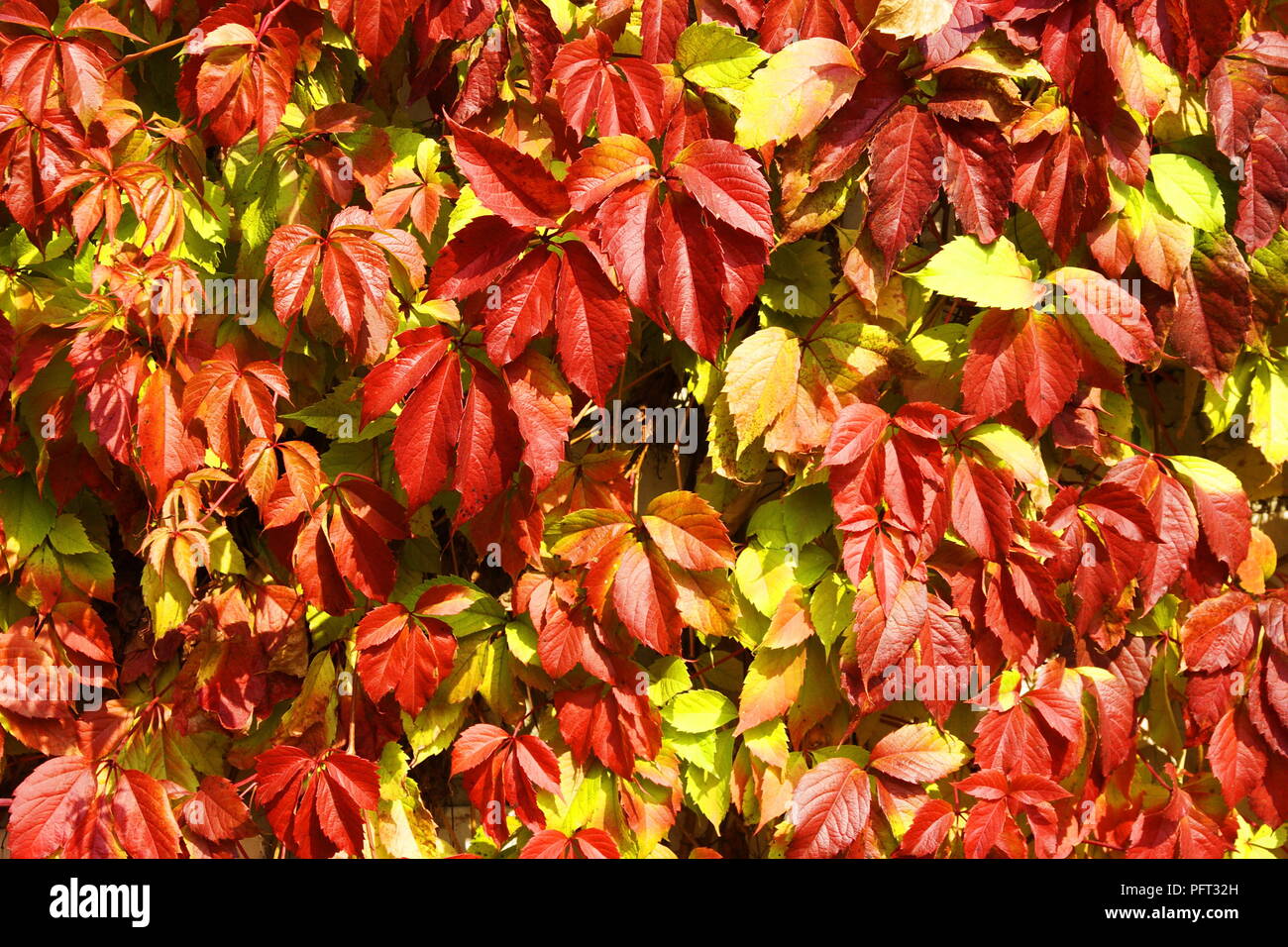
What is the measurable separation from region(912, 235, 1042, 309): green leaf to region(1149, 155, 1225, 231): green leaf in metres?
0.29

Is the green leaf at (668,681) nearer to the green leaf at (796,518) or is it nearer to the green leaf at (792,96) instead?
the green leaf at (796,518)

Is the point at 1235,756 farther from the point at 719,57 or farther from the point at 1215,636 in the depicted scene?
the point at 719,57

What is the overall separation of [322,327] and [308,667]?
0.55 metres

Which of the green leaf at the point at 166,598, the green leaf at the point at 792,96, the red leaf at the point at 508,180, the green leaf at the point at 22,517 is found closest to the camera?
the red leaf at the point at 508,180

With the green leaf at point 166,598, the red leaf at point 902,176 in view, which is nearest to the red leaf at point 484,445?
the green leaf at point 166,598

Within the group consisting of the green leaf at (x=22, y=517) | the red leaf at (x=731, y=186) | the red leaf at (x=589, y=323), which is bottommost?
the green leaf at (x=22, y=517)

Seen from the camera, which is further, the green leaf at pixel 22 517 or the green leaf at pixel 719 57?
the green leaf at pixel 22 517

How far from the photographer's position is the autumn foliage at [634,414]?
1.46m

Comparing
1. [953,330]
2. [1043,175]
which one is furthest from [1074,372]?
[1043,175]

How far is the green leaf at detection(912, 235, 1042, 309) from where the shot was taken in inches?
58.6

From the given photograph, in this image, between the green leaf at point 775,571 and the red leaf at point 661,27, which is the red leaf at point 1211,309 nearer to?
the green leaf at point 775,571

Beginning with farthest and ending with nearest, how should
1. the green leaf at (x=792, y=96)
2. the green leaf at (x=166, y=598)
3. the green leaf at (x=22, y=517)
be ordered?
the green leaf at (x=22, y=517), the green leaf at (x=166, y=598), the green leaf at (x=792, y=96)

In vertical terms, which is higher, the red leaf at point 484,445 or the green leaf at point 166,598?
the red leaf at point 484,445

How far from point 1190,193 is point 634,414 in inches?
38.0
